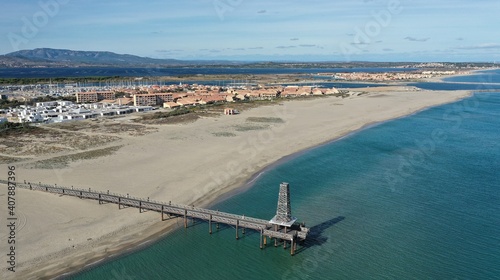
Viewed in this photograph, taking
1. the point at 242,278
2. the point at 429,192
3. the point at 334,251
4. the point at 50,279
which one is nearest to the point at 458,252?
the point at 334,251

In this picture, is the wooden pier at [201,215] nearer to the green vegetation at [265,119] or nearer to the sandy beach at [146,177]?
the sandy beach at [146,177]

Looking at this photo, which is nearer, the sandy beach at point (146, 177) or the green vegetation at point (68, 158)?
the sandy beach at point (146, 177)

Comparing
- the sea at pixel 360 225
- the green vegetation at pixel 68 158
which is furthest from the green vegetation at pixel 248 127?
the green vegetation at pixel 68 158

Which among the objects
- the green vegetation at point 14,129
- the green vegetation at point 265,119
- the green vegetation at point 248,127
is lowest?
the green vegetation at point 14,129

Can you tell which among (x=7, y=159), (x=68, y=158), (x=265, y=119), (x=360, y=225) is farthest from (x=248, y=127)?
(x=360, y=225)

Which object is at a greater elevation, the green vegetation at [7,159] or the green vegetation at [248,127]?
the green vegetation at [248,127]

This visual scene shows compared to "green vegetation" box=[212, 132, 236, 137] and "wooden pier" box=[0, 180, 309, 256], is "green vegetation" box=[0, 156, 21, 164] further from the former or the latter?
"green vegetation" box=[212, 132, 236, 137]
